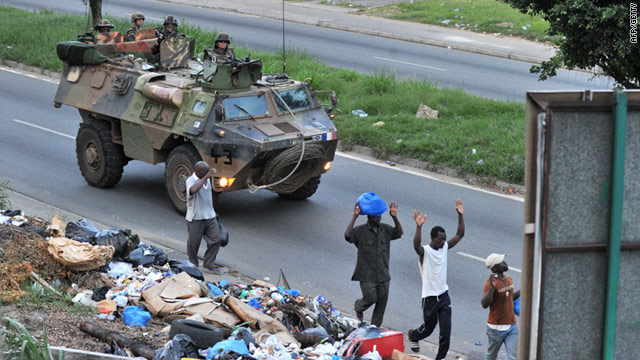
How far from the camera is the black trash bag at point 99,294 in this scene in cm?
861

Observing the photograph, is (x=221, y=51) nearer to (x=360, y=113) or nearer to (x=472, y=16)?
(x=360, y=113)

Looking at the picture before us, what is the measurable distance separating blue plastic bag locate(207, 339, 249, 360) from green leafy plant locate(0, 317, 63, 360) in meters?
1.27

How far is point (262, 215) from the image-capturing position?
13.1 meters

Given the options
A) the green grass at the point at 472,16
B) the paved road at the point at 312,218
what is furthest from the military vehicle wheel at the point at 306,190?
the green grass at the point at 472,16

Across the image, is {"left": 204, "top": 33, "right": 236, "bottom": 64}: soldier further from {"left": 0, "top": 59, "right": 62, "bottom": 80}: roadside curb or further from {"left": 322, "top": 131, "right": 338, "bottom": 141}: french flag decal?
{"left": 0, "top": 59, "right": 62, "bottom": 80}: roadside curb

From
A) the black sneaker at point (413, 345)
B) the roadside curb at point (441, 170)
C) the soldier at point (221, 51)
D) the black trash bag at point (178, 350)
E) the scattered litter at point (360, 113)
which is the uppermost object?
the soldier at point (221, 51)

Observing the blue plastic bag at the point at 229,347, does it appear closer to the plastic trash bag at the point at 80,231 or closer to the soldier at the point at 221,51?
the plastic trash bag at the point at 80,231

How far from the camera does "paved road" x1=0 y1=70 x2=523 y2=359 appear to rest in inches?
404

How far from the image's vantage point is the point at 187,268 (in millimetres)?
9719

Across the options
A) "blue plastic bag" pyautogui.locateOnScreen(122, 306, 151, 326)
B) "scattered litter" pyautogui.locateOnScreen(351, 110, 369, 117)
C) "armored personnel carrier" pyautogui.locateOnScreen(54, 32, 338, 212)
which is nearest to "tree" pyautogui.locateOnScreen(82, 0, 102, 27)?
"armored personnel carrier" pyautogui.locateOnScreen(54, 32, 338, 212)

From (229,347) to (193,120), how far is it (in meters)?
5.90

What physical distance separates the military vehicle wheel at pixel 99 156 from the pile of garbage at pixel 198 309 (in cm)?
374

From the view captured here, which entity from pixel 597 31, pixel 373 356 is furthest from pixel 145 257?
pixel 597 31

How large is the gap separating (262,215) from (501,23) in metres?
17.3
